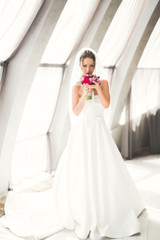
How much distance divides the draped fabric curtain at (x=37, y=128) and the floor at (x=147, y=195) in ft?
1.72

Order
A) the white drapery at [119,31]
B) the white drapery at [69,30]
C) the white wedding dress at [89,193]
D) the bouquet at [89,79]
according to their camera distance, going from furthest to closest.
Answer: the white drapery at [119,31] < the white drapery at [69,30] < the bouquet at [89,79] < the white wedding dress at [89,193]

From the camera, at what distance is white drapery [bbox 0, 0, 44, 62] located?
339cm

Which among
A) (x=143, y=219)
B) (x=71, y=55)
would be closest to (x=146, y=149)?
(x=71, y=55)

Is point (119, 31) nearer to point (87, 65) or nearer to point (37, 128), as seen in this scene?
point (37, 128)

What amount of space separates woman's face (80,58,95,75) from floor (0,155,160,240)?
193cm

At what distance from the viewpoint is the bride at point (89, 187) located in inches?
124

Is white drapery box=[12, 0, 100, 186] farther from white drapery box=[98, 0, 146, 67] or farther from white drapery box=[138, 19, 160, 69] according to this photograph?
white drapery box=[138, 19, 160, 69]

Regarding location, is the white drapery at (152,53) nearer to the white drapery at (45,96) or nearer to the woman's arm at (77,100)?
the white drapery at (45,96)

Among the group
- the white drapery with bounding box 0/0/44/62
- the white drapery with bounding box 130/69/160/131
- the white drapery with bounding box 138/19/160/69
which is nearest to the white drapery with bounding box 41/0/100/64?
the white drapery with bounding box 0/0/44/62

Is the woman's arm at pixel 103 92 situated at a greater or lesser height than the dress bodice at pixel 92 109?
greater

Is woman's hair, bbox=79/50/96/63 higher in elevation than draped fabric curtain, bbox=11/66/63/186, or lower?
higher

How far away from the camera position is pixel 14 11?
3.47 metres

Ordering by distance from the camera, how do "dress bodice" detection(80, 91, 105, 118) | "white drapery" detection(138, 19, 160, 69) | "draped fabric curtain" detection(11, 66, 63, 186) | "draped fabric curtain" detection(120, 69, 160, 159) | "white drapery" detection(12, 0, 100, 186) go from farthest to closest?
1. "draped fabric curtain" detection(120, 69, 160, 159)
2. "white drapery" detection(138, 19, 160, 69)
3. "draped fabric curtain" detection(11, 66, 63, 186)
4. "white drapery" detection(12, 0, 100, 186)
5. "dress bodice" detection(80, 91, 105, 118)

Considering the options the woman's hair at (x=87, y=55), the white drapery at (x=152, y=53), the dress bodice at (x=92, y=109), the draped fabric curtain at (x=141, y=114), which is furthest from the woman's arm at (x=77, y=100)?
the white drapery at (x=152, y=53)
